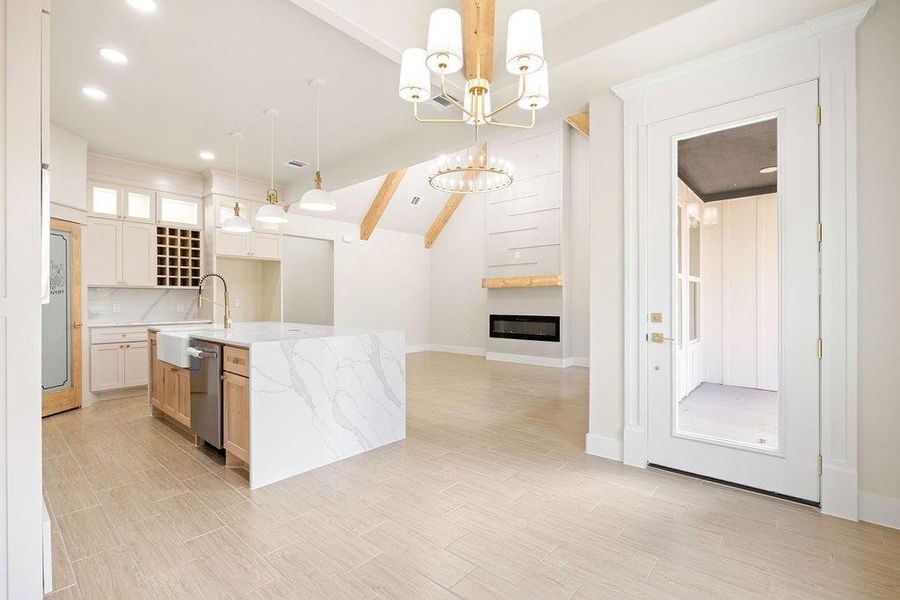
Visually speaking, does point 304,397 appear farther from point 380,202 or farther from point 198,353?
point 380,202

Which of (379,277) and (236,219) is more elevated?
(236,219)

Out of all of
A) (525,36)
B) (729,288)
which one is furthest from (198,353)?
(729,288)

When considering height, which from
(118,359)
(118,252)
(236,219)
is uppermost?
(236,219)

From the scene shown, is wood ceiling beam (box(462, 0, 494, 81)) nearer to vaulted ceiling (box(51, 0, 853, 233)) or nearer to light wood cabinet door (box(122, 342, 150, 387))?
vaulted ceiling (box(51, 0, 853, 233))

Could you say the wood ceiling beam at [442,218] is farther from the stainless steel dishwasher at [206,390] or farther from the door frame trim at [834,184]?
the door frame trim at [834,184]

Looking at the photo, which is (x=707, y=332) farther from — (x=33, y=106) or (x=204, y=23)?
(x=204, y=23)

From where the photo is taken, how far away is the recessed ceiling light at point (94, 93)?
3.72m

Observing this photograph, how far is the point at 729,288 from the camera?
9.25ft

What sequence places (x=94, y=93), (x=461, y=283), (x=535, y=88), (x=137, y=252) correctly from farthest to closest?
(x=461, y=283) → (x=137, y=252) → (x=94, y=93) → (x=535, y=88)

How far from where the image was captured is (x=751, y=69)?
2.59 meters

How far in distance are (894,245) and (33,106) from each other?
4.02 metres

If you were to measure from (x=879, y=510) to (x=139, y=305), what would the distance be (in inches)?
297

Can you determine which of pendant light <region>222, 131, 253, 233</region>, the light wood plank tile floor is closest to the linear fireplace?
the light wood plank tile floor

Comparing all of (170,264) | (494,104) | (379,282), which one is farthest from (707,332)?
(379,282)
